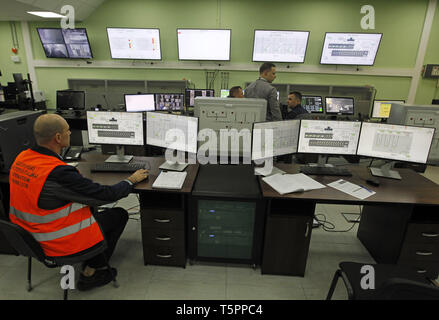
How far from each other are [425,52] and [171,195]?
6.26m

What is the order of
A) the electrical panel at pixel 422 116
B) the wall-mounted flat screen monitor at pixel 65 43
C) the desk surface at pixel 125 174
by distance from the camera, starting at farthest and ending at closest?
the wall-mounted flat screen monitor at pixel 65 43 → the electrical panel at pixel 422 116 → the desk surface at pixel 125 174

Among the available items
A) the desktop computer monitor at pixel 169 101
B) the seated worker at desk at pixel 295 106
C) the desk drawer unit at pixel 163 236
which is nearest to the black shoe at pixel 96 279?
the desk drawer unit at pixel 163 236

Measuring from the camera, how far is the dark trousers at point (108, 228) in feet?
6.54

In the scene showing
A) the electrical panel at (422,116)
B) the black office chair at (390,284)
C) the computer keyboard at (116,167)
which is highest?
the electrical panel at (422,116)

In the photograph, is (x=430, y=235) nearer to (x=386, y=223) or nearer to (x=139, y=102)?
(x=386, y=223)

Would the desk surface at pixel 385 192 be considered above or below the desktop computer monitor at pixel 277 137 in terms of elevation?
below

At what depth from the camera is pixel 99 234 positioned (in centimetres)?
178

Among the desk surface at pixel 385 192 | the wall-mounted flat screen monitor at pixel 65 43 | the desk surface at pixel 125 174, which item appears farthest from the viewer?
the wall-mounted flat screen monitor at pixel 65 43

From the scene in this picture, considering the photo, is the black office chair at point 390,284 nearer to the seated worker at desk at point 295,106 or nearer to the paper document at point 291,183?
the paper document at point 291,183

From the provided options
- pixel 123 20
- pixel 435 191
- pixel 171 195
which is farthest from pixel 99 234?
pixel 123 20

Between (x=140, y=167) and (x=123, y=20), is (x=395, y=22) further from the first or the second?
(x=140, y=167)

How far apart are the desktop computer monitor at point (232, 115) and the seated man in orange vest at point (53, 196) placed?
1000 mm

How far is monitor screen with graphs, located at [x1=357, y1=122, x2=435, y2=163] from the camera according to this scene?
2.14 metres

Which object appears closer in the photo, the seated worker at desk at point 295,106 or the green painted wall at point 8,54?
the seated worker at desk at point 295,106
